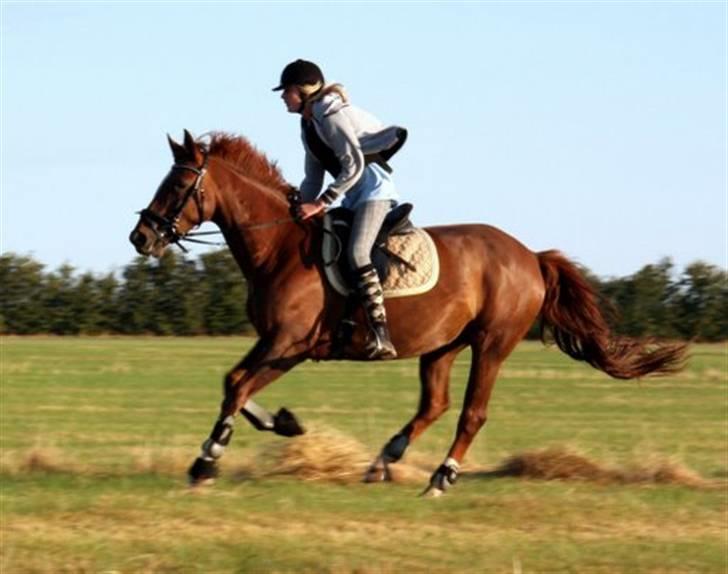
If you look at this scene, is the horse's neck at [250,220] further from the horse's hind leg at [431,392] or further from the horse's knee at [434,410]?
the horse's knee at [434,410]

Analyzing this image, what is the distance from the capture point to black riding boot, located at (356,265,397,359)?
37.9ft

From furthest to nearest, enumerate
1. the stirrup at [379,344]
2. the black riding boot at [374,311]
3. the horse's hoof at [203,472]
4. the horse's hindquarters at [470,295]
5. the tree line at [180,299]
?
1. the tree line at [180,299]
2. the horse's hindquarters at [470,295]
3. the stirrup at [379,344]
4. the black riding boot at [374,311]
5. the horse's hoof at [203,472]

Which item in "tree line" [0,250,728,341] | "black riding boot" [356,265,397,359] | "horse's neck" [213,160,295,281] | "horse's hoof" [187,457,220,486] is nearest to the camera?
"horse's hoof" [187,457,220,486]

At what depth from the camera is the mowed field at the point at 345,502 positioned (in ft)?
29.4

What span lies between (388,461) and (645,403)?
1503 cm

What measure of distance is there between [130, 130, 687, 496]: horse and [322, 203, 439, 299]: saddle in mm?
94

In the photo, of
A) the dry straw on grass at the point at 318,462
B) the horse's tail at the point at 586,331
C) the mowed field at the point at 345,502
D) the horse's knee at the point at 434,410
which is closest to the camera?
the mowed field at the point at 345,502

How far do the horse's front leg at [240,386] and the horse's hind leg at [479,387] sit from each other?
1.60m

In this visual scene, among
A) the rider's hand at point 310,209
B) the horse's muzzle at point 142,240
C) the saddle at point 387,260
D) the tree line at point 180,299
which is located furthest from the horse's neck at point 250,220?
the tree line at point 180,299

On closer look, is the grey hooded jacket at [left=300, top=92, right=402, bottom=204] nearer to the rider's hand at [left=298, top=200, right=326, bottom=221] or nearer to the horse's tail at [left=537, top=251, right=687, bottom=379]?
the rider's hand at [left=298, top=200, right=326, bottom=221]

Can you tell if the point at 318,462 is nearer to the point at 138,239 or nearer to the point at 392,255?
the point at 392,255

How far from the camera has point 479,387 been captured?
12.4 meters

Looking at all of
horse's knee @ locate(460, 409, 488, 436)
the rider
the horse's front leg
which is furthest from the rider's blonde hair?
horse's knee @ locate(460, 409, 488, 436)

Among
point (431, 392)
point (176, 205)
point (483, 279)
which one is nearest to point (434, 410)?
point (431, 392)
